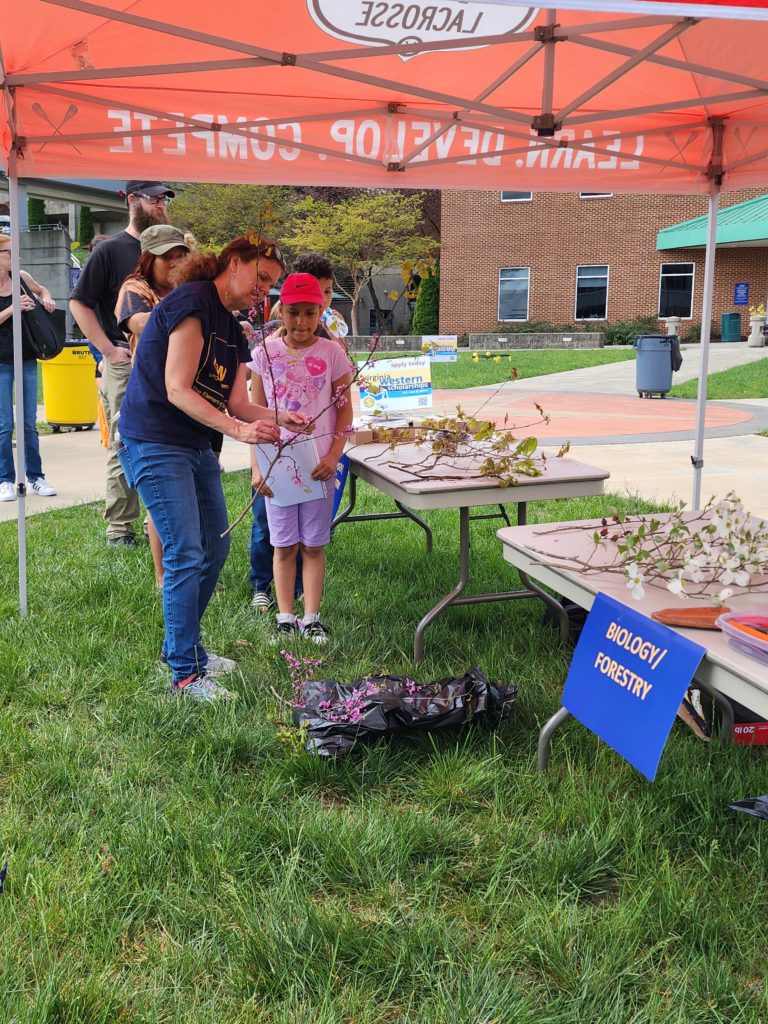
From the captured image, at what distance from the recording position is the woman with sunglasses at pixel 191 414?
3.33 metres

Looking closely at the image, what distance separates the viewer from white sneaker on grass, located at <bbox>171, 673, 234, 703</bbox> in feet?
11.7

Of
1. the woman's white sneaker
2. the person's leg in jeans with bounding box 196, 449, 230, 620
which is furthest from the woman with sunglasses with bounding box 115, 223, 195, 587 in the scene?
the woman's white sneaker

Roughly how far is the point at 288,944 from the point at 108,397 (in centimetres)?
408

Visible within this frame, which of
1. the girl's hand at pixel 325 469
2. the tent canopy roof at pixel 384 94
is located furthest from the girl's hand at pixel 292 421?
the tent canopy roof at pixel 384 94

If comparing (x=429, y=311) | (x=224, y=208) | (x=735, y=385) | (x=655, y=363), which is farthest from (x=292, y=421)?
(x=224, y=208)

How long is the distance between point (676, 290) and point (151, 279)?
3191 cm

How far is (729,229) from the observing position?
29.5m

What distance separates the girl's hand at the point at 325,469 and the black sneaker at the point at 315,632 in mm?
680

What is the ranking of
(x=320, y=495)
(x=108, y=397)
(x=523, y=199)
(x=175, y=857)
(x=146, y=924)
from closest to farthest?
(x=146, y=924)
(x=175, y=857)
(x=320, y=495)
(x=108, y=397)
(x=523, y=199)

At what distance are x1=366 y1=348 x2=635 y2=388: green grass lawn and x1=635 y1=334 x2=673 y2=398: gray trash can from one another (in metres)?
2.20

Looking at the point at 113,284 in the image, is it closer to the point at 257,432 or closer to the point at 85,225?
the point at 257,432

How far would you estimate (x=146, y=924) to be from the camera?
2355 millimetres

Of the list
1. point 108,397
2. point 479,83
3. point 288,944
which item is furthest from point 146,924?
point 479,83

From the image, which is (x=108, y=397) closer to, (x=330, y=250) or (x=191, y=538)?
(x=191, y=538)
